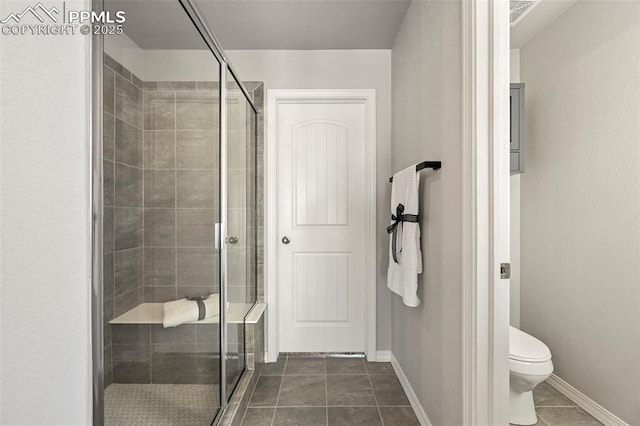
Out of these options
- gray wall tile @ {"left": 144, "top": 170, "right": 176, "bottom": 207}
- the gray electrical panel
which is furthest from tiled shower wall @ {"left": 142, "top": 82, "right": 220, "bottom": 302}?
the gray electrical panel

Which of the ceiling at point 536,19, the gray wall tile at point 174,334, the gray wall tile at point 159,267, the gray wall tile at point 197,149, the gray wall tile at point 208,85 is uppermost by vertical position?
the ceiling at point 536,19

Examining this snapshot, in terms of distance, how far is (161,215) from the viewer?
1095 mm

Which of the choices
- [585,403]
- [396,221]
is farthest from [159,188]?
[585,403]

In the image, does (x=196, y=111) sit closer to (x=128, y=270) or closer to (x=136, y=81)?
(x=136, y=81)

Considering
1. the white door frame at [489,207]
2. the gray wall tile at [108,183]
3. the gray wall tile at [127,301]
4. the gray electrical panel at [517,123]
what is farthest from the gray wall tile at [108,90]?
the gray electrical panel at [517,123]

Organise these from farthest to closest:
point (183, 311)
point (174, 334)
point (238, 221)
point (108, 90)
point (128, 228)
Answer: point (238, 221)
point (183, 311)
point (174, 334)
point (128, 228)
point (108, 90)

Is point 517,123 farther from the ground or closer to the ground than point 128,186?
farther from the ground

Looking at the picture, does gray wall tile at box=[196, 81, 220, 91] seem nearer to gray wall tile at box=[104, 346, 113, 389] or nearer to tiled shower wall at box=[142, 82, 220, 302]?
tiled shower wall at box=[142, 82, 220, 302]

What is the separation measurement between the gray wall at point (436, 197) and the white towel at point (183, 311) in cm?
109

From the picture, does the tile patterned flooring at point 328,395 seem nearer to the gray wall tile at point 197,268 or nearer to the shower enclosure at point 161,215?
the shower enclosure at point 161,215

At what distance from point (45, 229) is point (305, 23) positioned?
215 centimetres

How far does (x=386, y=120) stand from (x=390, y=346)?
5.93 feet

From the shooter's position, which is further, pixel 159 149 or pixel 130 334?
pixel 159 149

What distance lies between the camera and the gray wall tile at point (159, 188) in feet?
3.33
